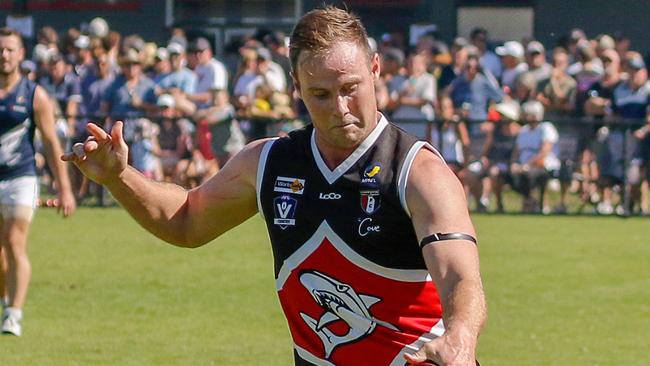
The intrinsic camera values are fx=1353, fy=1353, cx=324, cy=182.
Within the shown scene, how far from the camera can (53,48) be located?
23734mm

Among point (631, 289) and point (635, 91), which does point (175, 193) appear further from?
point (635, 91)

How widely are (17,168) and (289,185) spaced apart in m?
6.59

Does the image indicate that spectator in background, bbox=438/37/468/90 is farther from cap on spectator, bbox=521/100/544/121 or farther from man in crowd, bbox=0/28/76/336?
man in crowd, bbox=0/28/76/336

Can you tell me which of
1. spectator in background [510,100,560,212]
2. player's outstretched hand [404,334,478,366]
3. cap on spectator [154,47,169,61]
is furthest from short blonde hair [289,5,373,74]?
cap on spectator [154,47,169,61]

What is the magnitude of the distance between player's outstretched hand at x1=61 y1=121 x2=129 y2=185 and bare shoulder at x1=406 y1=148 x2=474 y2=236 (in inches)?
42.1

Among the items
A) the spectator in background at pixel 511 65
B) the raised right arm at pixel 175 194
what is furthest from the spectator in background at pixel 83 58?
the raised right arm at pixel 175 194

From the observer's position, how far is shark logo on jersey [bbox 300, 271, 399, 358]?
4.49m

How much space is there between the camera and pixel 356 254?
4.46 metres

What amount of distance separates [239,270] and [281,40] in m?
9.00

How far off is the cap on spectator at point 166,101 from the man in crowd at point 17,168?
8.81m

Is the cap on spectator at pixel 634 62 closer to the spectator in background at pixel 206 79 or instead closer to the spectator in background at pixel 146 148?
the spectator in background at pixel 206 79

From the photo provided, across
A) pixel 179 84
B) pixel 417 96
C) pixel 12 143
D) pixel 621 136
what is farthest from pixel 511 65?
pixel 12 143

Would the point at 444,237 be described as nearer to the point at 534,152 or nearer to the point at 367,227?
the point at 367,227

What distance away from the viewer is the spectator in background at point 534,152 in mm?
18781
